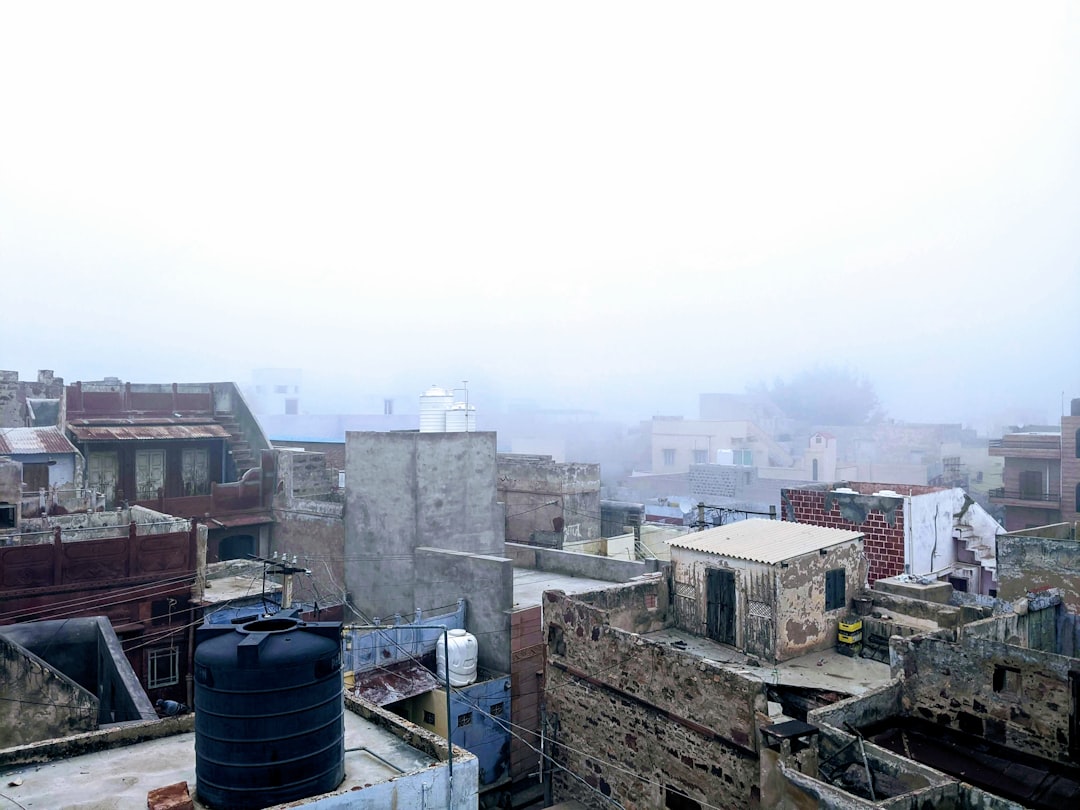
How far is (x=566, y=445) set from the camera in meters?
122

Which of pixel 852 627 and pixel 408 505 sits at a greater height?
pixel 408 505

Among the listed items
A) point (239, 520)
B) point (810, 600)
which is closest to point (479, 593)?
point (810, 600)

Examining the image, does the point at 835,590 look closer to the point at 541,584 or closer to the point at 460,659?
the point at 460,659

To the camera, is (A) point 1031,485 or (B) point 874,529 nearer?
(B) point 874,529

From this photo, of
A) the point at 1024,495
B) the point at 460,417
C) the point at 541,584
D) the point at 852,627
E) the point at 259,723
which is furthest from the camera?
the point at 1024,495

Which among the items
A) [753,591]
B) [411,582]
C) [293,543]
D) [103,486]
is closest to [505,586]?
[411,582]

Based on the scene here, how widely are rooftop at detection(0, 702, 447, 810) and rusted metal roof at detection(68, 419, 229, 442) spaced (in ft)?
105

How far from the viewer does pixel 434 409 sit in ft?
107

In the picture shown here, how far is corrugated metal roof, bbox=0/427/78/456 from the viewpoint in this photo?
114 feet

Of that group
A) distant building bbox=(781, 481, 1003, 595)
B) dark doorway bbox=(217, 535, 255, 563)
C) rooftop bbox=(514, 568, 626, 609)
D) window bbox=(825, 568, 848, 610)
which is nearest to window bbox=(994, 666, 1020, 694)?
window bbox=(825, 568, 848, 610)

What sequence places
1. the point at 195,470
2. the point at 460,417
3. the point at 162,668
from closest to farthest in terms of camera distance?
the point at 162,668 < the point at 460,417 < the point at 195,470

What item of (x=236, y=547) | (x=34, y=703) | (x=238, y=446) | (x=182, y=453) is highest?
(x=238, y=446)

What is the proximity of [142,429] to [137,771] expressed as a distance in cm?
3490

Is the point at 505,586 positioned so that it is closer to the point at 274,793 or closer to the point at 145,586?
the point at 145,586
